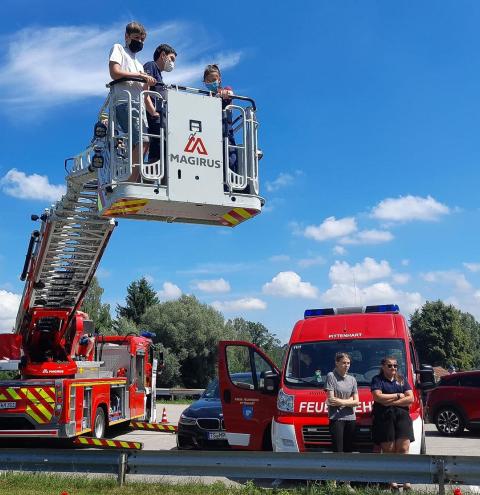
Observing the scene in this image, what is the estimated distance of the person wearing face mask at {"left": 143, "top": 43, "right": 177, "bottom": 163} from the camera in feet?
24.6

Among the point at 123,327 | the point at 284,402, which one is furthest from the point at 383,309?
the point at 123,327

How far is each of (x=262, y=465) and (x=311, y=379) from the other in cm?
187

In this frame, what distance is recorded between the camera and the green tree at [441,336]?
202ft

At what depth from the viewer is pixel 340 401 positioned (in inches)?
315

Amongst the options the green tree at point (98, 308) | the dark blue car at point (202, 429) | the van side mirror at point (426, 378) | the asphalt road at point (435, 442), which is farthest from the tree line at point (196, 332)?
the van side mirror at point (426, 378)

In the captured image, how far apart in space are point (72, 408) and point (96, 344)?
3510 millimetres

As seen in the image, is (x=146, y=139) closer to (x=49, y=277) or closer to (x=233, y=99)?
(x=233, y=99)

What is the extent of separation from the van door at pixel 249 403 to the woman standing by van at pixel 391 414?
203cm

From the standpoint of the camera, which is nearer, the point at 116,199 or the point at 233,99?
the point at 116,199

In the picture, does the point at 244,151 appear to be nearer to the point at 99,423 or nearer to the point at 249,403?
the point at 249,403

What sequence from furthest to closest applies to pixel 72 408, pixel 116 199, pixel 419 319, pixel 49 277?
1. pixel 419 319
2. pixel 49 277
3. pixel 72 408
4. pixel 116 199

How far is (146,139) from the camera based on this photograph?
291 inches

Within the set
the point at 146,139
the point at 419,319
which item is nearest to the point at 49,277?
the point at 146,139

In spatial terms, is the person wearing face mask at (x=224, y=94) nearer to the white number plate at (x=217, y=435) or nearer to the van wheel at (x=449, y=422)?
the white number plate at (x=217, y=435)
